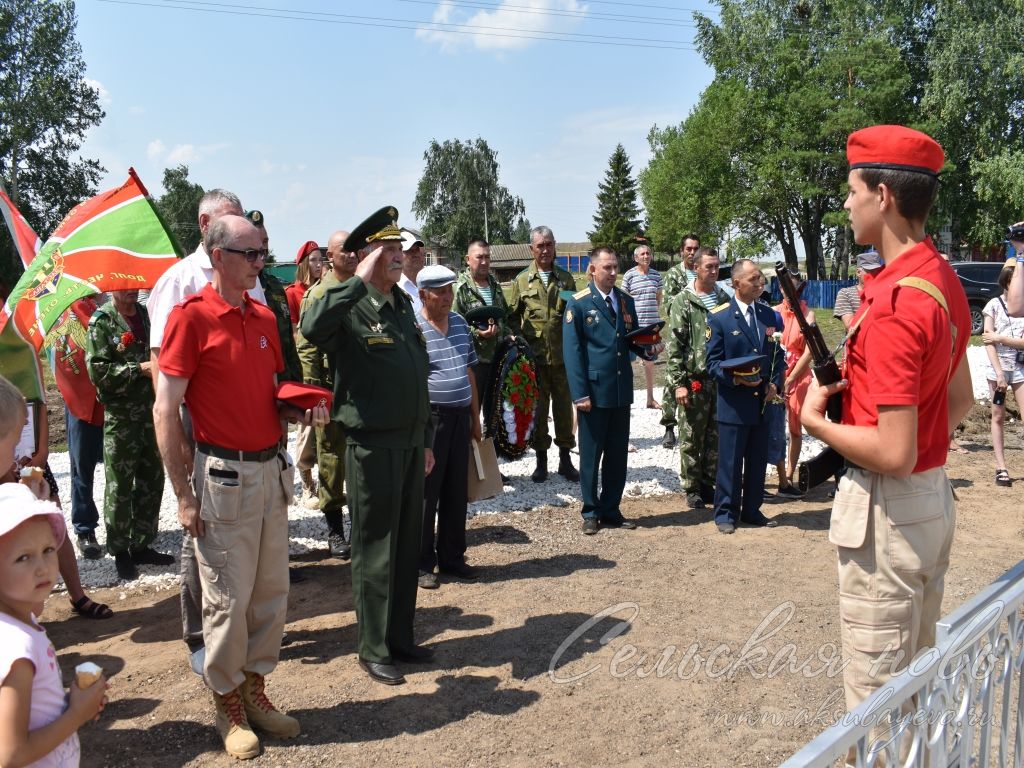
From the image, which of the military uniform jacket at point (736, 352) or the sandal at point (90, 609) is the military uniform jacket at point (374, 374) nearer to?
the sandal at point (90, 609)

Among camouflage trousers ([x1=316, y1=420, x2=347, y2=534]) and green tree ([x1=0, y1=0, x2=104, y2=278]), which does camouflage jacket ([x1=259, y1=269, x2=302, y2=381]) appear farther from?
green tree ([x1=0, y1=0, x2=104, y2=278])

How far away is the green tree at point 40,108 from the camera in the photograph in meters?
35.1

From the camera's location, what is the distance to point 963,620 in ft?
7.91

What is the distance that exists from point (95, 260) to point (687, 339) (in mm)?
4822

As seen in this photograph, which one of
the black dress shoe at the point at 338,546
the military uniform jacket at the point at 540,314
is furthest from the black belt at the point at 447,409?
the military uniform jacket at the point at 540,314

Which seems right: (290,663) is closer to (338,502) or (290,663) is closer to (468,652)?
(468,652)

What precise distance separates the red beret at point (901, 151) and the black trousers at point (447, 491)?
362 centimetres

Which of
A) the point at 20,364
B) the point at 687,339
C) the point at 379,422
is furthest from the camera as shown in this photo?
the point at 687,339

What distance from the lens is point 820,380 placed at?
8.95 ft

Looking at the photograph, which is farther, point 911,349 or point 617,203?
point 617,203

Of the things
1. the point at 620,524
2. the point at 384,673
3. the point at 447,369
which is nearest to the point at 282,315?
the point at 447,369

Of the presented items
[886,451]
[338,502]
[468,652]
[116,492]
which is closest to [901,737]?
[886,451]

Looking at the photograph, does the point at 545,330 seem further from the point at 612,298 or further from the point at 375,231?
the point at 375,231

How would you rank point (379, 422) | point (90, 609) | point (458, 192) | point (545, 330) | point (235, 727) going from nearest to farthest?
point (235, 727) < point (379, 422) < point (90, 609) < point (545, 330) < point (458, 192)
